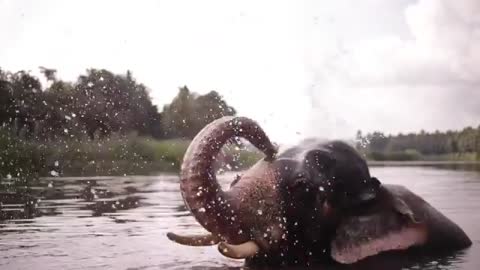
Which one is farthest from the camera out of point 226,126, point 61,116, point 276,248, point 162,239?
point 61,116

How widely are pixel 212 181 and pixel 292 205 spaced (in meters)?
0.53

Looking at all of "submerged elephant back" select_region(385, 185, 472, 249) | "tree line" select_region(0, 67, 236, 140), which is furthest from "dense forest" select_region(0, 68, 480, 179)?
"submerged elephant back" select_region(385, 185, 472, 249)

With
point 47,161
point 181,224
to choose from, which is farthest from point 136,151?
point 181,224

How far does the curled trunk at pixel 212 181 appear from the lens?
3943 mm

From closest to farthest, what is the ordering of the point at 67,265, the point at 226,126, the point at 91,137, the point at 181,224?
the point at 226,126
the point at 67,265
the point at 181,224
the point at 91,137

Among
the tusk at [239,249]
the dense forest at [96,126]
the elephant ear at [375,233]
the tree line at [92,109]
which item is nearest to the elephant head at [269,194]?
the tusk at [239,249]

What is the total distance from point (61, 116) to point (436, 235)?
23.8 meters

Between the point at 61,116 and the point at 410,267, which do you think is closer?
the point at 410,267

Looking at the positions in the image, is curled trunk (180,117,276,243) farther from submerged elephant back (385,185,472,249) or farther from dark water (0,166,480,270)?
submerged elephant back (385,185,472,249)

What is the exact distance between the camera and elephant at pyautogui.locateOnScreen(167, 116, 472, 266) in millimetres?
4016

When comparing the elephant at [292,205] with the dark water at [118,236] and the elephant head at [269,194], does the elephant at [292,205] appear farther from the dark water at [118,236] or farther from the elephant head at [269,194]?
the dark water at [118,236]

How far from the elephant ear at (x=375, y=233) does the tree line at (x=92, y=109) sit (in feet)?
57.2

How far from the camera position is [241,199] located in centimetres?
419

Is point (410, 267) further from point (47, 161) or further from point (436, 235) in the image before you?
point (47, 161)
